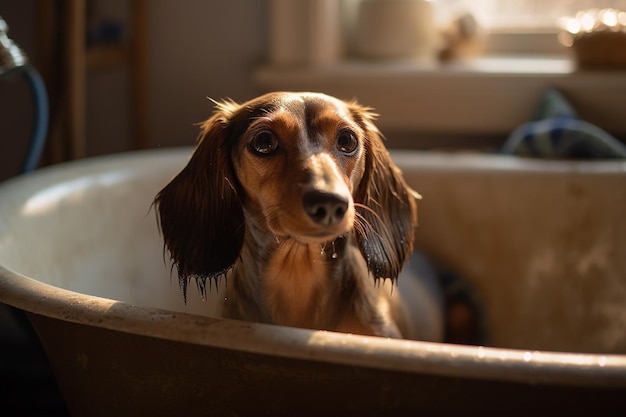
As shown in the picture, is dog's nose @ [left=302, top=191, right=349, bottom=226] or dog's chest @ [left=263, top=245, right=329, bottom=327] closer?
dog's nose @ [left=302, top=191, right=349, bottom=226]

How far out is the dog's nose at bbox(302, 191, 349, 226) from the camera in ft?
2.92

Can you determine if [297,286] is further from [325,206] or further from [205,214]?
[325,206]

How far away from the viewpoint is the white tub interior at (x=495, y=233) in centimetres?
159

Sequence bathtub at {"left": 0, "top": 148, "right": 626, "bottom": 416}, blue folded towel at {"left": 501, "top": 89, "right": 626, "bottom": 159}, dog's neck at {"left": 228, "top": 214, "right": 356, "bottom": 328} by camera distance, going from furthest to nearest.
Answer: blue folded towel at {"left": 501, "top": 89, "right": 626, "bottom": 159} → dog's neck at {"left": 228, "top": 214, "right": 356, "bottom": 328} → bathtub at {"left": 0, "top": 148, "right": 626, "bottom": 416}

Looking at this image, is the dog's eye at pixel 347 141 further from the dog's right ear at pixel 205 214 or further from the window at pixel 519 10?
the window at pixel 519 10

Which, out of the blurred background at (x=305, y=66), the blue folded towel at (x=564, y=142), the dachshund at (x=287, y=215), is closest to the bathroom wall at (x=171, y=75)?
the blurred background at (x=305, y=66)

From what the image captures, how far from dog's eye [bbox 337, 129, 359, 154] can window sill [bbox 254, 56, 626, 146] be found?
3.57 feet

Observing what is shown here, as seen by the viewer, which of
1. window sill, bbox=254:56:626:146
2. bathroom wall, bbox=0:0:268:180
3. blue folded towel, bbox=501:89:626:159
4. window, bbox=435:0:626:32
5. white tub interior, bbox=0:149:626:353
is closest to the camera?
white tub interior, bbox=0:149:626:353

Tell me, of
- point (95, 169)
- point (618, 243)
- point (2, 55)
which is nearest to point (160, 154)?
point (95, 169)

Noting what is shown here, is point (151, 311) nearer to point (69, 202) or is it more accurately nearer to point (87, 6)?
point (69, 202)

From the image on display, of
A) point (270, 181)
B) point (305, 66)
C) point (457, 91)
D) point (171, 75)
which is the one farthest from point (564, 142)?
point (171, 75)

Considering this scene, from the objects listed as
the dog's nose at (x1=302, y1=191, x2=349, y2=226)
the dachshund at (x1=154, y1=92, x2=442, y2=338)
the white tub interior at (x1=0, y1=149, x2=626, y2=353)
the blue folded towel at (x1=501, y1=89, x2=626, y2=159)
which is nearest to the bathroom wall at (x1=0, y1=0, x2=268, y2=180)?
the white tub interior at (x1=0, y1=149, x2=626, y2=353)

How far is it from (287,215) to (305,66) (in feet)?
4.32

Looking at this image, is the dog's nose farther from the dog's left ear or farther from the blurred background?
the blurred background
